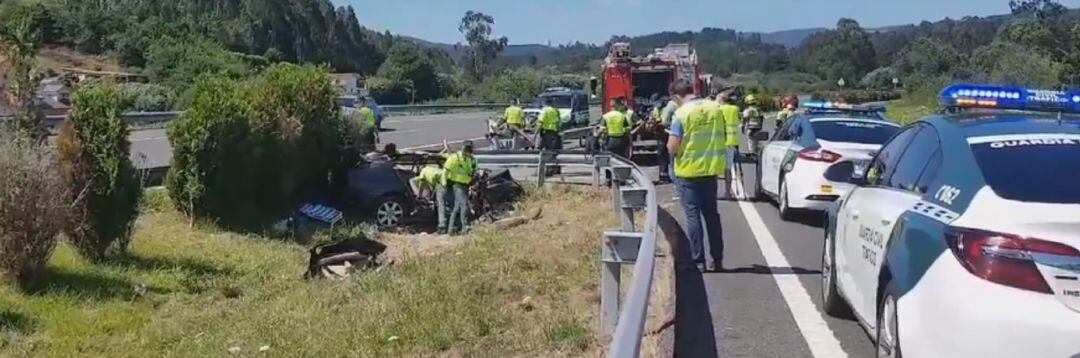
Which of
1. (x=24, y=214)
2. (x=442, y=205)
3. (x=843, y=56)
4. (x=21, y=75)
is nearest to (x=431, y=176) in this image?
(x=442, y=205)

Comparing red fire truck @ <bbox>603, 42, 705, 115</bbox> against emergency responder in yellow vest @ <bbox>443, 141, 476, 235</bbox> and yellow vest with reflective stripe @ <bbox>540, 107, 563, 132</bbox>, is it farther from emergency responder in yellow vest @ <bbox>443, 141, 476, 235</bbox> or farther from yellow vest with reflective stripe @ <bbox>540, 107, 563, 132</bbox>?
emergency responder in yellow vest @ <bbox>443, 141, 476, 235</bbox>

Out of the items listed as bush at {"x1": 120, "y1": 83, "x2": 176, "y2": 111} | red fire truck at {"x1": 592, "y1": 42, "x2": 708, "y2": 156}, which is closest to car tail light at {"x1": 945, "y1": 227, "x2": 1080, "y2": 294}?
red fire truck at {"x1": 592, "y1": 42, "x2": 708, "y2": 156}

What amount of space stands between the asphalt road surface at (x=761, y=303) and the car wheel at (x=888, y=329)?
2.78ft

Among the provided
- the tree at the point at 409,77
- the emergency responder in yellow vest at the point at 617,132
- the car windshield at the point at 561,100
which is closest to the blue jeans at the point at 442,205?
the emergency responder in yellow vest at the point at 617,132

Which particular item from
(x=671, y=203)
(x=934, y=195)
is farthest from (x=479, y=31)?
(x=934, y=195)

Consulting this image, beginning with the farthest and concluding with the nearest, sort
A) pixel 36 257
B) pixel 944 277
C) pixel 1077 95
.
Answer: pixel 36 257
pixel 1077 95
pixel 944 277

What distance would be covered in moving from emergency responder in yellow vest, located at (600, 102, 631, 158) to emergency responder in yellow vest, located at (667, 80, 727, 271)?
10629 mm

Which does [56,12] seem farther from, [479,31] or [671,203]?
[671,203]

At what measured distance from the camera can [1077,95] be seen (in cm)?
930

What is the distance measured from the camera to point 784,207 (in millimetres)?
13070

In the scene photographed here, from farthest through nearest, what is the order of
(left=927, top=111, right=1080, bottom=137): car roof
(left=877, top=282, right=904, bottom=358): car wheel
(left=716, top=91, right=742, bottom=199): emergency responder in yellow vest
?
1. (left=716, top=91, right=742, bottom=199): emergency responder in yellow vest
2. (left=927, top=111, right=1080, bottom=137): car roof
3. (left=877, top=282, right=904, bottom=358): car wheel

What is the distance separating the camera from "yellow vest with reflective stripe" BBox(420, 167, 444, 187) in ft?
58.8

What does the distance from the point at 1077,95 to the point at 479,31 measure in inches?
5236

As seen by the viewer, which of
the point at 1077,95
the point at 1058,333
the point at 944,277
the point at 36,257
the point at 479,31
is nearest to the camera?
the point at 1058,333
